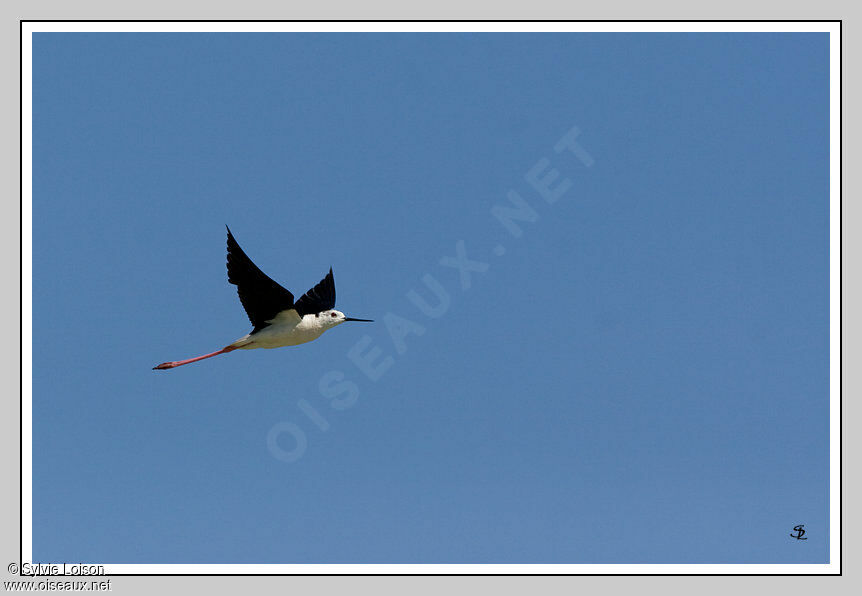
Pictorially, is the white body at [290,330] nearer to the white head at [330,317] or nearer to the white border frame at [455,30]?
the white head at [330,317]

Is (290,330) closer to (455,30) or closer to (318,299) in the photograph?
(318,299)

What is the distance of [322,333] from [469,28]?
5386 mm

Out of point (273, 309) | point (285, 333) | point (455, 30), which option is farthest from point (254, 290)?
point (455, 30)

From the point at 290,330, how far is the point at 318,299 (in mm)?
710

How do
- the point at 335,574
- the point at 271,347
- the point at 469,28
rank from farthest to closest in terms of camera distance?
1. the point at 271,347
2. the point at 469,28
3. the point at 335,574

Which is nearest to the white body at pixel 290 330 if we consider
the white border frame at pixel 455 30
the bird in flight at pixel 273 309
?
the bird in flight at pixel 273 309

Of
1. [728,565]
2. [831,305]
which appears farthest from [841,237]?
[728,565]

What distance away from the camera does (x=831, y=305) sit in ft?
50.1

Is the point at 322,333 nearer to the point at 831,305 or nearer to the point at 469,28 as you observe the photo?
the point at 469,28

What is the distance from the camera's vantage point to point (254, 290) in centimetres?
1627

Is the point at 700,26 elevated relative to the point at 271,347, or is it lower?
elevated

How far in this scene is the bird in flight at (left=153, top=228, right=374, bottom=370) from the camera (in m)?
16.0

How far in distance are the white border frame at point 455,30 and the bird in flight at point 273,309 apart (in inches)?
115

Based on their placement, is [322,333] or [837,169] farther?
[322,333]
